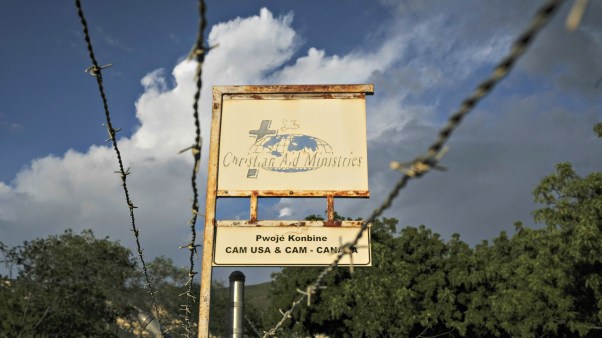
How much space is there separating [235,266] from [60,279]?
103ft

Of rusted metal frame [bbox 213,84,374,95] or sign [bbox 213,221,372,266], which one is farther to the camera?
rusted metal frame [bbox 213,84,374,95]

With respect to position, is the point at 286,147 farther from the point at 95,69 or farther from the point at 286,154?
the point at 95,69

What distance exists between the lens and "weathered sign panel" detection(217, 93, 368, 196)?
721 cm

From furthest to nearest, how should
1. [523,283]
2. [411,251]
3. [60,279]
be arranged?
[411,251] < [60,279] < [523,283]

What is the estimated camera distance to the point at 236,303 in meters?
6.15

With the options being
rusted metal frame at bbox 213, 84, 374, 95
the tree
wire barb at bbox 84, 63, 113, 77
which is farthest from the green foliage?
wire barb at bbox 84, 63, 113, 77

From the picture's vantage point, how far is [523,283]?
29062mm

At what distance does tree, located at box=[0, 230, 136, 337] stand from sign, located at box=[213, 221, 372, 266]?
22024mm

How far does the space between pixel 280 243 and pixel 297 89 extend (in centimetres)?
205

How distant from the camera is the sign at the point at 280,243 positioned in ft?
22.2

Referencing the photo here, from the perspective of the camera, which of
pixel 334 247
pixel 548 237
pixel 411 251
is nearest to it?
pixel 334 247

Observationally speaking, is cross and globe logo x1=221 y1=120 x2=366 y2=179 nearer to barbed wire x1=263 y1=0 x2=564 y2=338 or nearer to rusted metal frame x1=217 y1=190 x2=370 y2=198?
rusted metal frame x1=217 y1=190 x2=370 y2=198

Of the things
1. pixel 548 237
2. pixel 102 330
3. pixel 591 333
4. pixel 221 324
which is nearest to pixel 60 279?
pixel 102 330

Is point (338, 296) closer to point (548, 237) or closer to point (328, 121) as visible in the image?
point (548, 237)
